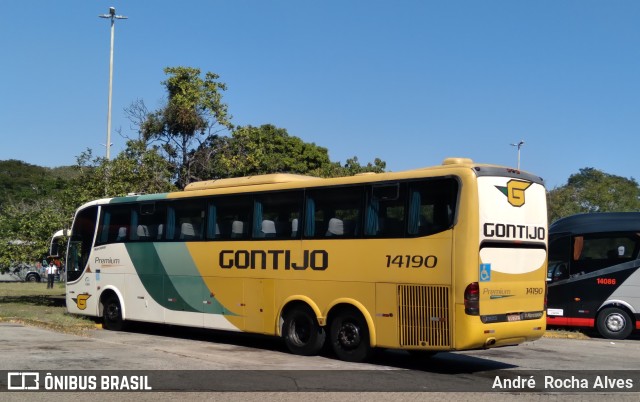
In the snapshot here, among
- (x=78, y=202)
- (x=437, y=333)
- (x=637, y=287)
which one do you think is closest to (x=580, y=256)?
(x=637, y=287)

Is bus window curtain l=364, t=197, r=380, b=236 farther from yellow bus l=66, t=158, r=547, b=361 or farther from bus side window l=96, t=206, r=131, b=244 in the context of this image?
bus side window l=96, t=206, r=131, b=244

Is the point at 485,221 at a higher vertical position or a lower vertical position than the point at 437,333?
higher

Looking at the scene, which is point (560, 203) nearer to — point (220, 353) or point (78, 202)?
point (78, 202)

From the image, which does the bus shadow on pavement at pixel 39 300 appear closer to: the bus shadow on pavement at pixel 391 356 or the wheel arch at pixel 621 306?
the bus shadow on pavement at pixel 391 356

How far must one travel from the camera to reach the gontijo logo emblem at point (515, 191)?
11455mm

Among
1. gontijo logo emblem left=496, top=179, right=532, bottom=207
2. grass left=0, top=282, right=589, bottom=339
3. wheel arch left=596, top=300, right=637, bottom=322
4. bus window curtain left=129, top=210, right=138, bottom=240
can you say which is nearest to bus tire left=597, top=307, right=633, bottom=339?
wheel arch left=596, top=300, right=637, bottom=322

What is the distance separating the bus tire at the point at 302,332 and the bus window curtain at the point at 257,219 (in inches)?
66.6

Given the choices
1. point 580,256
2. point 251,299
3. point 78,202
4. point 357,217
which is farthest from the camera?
point 78,202

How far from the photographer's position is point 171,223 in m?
15.8

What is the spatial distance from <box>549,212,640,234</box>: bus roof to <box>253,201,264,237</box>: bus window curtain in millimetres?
9182

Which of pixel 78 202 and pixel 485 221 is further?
pixel 78 202

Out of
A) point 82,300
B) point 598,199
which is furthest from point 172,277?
point 598,199

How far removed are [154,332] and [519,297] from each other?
9320mm

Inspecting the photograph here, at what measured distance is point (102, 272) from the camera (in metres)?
17.6
